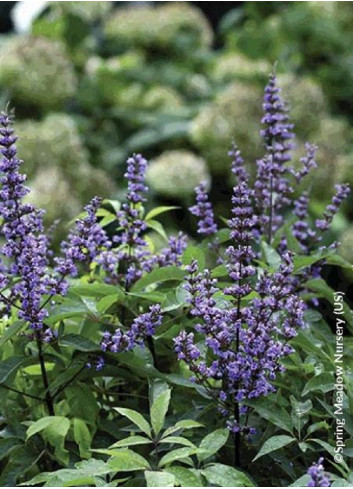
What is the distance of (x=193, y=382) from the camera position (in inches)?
52.6

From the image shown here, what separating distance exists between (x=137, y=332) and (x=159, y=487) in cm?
30

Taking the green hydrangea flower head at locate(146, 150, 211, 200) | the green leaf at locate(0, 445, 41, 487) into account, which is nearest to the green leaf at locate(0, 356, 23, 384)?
the green leaf at locate(0, 445, 41, 487)

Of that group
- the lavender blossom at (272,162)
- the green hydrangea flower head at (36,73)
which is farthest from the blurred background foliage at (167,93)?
the lavender blossom at (272,162)

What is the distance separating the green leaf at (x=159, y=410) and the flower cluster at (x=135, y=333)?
0.37 feet

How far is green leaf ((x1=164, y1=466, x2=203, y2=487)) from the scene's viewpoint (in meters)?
1.16

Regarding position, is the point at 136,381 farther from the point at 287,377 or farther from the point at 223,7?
the point at 223,7

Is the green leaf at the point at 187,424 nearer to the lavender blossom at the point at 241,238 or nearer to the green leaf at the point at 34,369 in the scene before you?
the lavender blossom at the point at 241,238

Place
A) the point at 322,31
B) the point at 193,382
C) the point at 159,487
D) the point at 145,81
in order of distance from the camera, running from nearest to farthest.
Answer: the point at 159,487
the point at 193,382
the point at 322,31
the point at 145,81

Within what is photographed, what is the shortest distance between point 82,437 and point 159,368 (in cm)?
22

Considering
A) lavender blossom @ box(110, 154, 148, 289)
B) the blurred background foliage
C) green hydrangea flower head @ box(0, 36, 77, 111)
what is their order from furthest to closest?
green hydrangea flower head @ box(0, 36, 77, 111), the blurred background foliage, lavender blossom @ box(110, 154, 148, 289)

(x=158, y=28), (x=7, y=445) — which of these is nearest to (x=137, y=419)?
(x=7, y=445)

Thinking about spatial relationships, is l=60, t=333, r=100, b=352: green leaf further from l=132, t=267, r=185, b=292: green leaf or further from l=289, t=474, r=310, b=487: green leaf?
l=289, t=474, r=310, b=487: green leaf

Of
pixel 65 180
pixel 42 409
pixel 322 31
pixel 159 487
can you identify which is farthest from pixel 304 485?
pixel 322 31

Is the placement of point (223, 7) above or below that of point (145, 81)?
above
